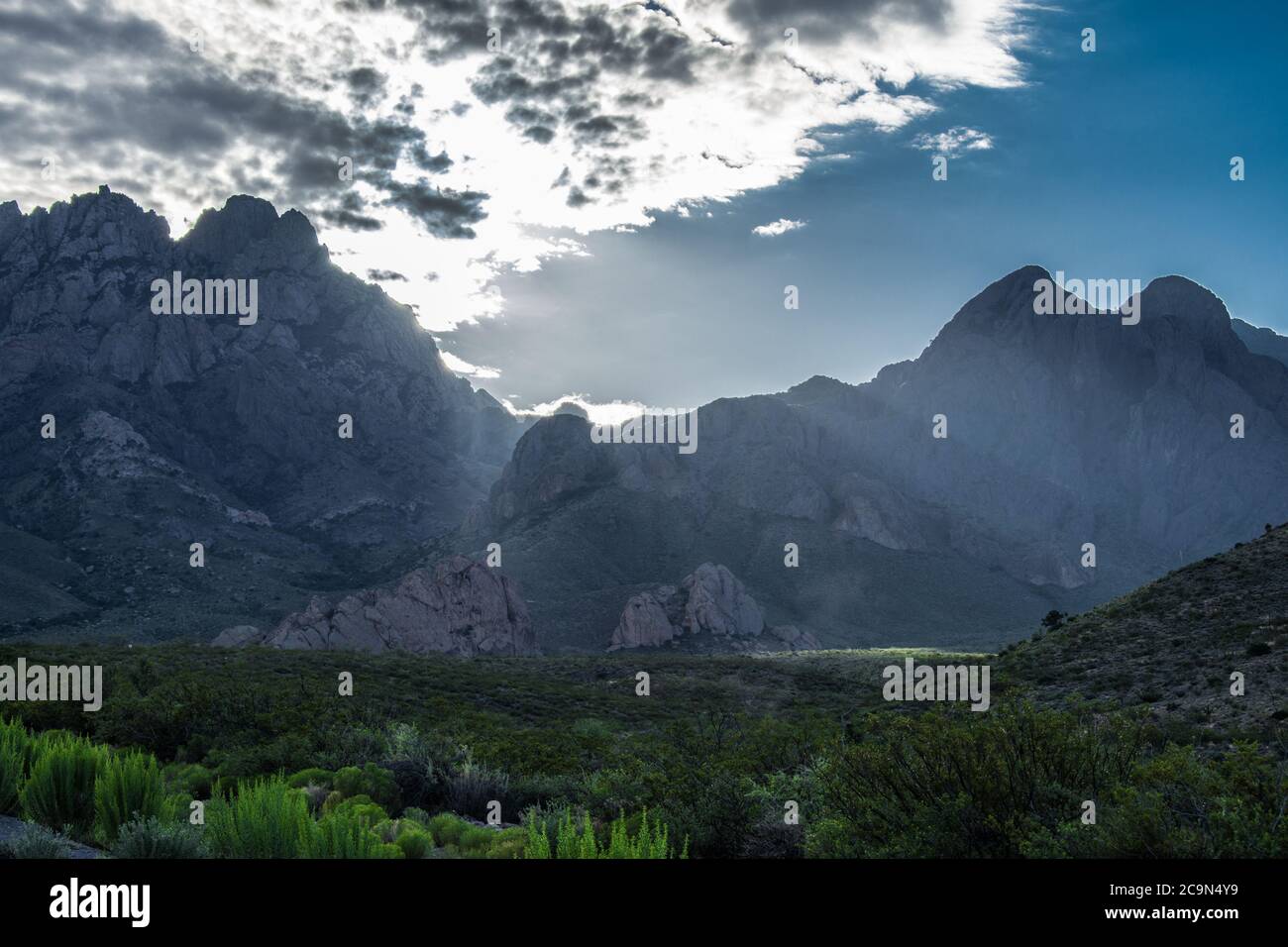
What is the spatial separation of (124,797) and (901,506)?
513 ft

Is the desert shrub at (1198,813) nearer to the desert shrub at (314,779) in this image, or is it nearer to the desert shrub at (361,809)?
the desert shrub at (361,809)

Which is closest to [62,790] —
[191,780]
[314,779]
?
[314,779]

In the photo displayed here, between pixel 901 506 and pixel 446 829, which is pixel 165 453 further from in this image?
pixel 446 829

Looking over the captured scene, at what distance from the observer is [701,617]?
105562 millimetres

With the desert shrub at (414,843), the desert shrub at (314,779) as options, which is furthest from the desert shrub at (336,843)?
the desert shrub at (314,779)

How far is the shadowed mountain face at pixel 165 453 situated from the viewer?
377ft

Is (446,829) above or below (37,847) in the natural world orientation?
below

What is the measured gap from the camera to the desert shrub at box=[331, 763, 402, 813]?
1185cm

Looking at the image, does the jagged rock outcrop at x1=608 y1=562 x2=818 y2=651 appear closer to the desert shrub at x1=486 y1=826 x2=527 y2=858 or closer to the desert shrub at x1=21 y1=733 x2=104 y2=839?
the desert shrub at x1=486 y1=826 x2=527 y2=858

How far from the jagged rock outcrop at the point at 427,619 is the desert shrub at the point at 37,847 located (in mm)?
72325

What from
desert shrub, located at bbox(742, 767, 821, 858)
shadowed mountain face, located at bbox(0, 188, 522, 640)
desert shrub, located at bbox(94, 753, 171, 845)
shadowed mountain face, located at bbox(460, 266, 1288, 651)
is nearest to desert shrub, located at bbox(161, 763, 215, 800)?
desert shrub, located at bbox(94, 753, 171, 845)

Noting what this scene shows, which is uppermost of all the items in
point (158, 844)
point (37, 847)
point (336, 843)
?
point (336, 843)

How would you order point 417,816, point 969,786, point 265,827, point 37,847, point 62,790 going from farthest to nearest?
point 417,816 → point 62,790 → point 969,786 → point 265,827 → point 37,847

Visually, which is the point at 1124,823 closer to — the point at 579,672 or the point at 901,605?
the point at 579,672
